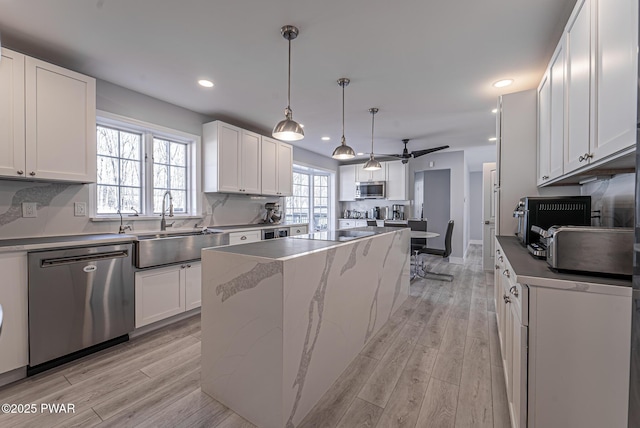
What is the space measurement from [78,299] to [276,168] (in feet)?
9.99

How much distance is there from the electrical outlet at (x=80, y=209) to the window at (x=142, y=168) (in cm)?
12

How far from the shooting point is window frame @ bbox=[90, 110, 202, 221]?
2812 mm

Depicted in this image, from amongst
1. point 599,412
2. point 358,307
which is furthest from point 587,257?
point 358,307

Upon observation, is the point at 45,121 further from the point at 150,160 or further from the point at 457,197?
the point at 457,197

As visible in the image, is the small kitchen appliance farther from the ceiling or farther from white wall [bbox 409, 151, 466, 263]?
white wall [bbox 409, 151, 466, 263]

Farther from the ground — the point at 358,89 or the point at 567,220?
the point at 358,89

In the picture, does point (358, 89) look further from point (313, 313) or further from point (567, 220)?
point (313, 313)

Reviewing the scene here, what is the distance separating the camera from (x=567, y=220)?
1965mm

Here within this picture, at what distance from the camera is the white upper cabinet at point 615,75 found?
1009 millimetres

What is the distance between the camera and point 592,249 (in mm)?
1193

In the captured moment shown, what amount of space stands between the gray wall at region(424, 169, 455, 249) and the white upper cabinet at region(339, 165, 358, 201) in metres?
1.91

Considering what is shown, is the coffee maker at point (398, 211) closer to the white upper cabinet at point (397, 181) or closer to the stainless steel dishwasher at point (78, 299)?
the white upper cabinet at point (397, 181)

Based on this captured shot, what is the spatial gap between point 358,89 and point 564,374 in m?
2.79

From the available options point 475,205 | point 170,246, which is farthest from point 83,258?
point 475,205
